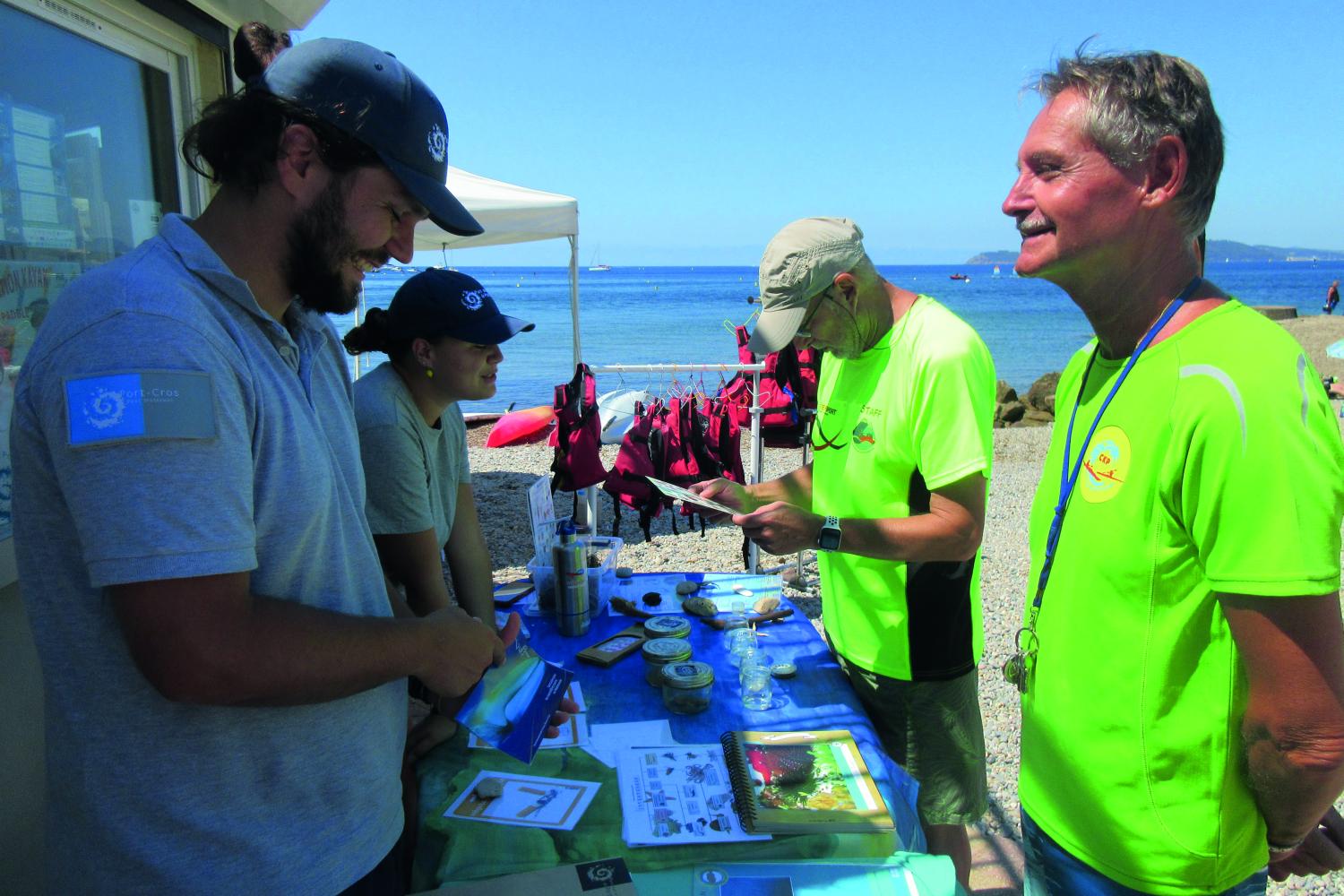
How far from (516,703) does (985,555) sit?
19.4 feet

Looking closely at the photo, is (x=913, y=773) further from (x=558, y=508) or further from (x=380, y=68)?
(x=558, y=508)

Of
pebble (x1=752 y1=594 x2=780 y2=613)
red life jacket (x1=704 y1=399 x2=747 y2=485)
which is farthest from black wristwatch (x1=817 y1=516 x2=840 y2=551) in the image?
red life jacket (x1=704 y1=399 x2=747 y2=485)

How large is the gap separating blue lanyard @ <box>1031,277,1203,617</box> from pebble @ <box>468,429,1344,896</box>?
4.39 ft

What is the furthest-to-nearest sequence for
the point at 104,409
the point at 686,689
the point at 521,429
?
the point at 521,429
the point at 686,689
the point at 104,409

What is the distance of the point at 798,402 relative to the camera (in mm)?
5691

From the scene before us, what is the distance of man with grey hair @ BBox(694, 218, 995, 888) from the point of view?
7.09 ft

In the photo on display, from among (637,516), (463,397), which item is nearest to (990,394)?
(463,397)

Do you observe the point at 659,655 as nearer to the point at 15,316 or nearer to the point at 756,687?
the point at 756,687

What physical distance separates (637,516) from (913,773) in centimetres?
561

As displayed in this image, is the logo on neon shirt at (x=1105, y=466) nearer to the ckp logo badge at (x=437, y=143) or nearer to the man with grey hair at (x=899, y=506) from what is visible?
the man with grey hair at (x=899, y=506)

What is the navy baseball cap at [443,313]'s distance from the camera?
8.04ft

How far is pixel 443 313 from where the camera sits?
2455 millimetres

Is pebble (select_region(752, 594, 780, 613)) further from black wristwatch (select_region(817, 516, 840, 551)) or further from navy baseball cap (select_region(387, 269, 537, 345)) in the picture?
navy baseball cap (select_region(387, 269, 537, 345))

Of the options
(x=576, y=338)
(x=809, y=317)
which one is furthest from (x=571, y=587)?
(x=576, y=338)
